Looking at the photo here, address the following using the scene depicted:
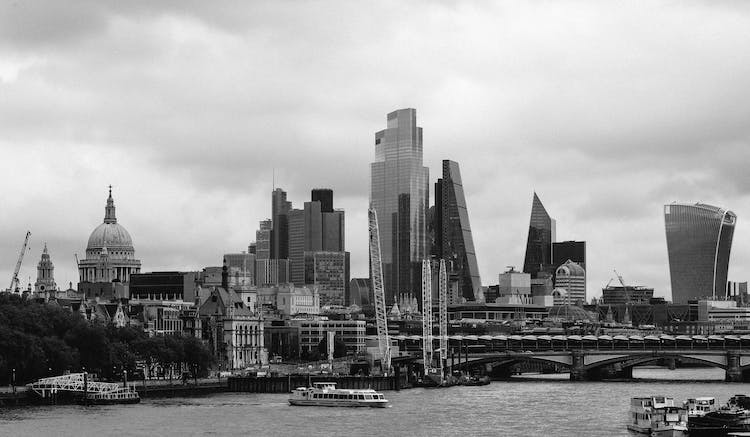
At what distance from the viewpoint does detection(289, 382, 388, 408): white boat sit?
467 ft

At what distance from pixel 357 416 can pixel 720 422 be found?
35394 mm

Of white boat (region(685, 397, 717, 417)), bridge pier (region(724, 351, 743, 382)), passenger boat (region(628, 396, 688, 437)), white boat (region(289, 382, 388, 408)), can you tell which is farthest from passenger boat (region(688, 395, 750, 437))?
bridge pier (region(724, 351, 743, 382))

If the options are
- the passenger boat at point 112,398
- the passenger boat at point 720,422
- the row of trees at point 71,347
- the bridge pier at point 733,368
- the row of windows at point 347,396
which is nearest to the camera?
the passenger boat at point 720,422

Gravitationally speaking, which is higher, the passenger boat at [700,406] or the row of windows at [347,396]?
the row of windows at [347,396]

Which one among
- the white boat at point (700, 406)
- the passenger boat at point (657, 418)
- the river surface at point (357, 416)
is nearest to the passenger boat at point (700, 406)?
the white boat at point (700, 406)

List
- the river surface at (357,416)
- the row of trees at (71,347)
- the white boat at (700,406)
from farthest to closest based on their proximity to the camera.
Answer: the row of trees at (71,347), the river surface at (357,416), the white boat at (700,406)

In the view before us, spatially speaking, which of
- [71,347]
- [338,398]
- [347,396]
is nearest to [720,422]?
[347,396]

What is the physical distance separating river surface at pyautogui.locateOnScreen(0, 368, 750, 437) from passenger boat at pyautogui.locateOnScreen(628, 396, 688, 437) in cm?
151

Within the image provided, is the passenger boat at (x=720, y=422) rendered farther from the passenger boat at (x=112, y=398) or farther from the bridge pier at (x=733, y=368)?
the bridge pier at (x=733, y=368)

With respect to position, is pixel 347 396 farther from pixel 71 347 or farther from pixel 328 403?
pixel 71 347

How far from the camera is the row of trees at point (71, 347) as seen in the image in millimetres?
147000

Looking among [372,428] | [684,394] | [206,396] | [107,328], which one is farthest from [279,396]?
[372,428]

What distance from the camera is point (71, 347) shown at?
159 m

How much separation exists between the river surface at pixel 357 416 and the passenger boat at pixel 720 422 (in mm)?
7717
